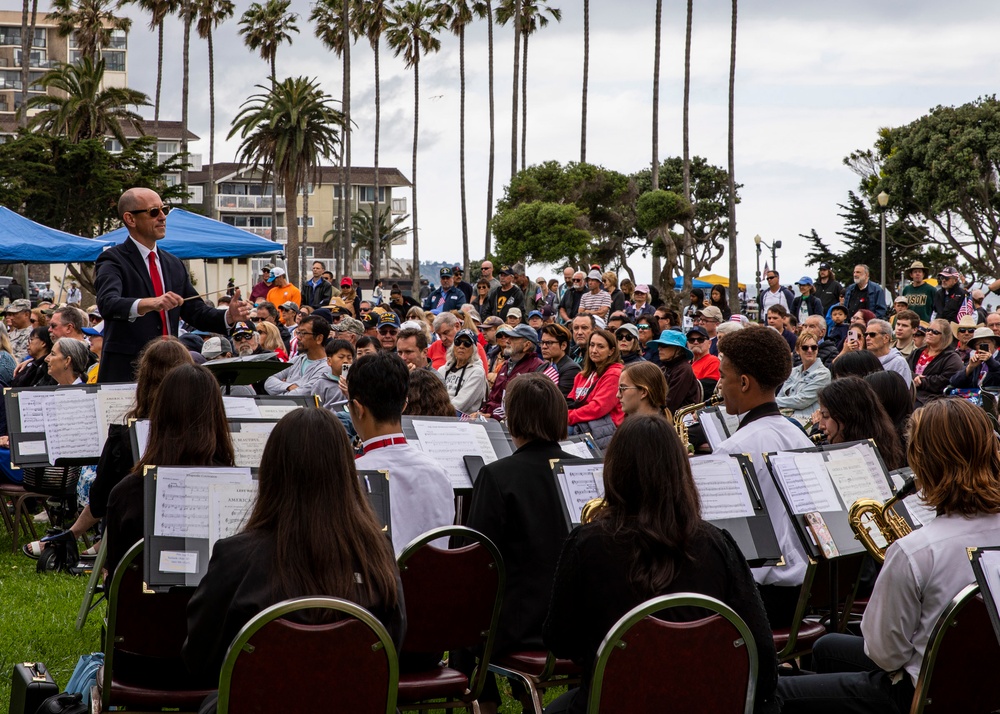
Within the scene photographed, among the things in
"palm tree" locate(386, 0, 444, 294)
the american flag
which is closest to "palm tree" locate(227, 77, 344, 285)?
"palm tree" locate(386, 0, 444, 294)

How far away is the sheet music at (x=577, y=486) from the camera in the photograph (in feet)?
13.3

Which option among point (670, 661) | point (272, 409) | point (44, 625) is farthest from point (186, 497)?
point (44, 625)

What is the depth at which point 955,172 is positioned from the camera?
121ft

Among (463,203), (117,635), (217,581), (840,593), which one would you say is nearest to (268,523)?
(217,581)

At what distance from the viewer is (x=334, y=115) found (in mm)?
50219

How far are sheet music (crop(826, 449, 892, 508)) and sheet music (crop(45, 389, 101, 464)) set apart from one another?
403 cm

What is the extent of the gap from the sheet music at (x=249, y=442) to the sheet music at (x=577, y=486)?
1.48m

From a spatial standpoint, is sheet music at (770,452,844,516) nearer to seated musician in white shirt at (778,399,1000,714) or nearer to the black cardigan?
seated musician in white shirt at (778,399,1000,714)

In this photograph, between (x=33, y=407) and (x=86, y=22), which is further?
(x=86, y=22)

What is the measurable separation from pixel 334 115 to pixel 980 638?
49720mm

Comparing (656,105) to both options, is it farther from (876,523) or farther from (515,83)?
(876,523)

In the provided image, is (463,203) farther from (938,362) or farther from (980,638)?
(980,638)

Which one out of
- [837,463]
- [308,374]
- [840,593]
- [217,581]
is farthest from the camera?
[308,374]

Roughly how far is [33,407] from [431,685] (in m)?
3.32
